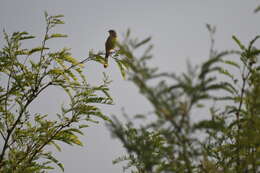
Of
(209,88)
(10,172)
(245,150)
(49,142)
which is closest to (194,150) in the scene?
(209,88)

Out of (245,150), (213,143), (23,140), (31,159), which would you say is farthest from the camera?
(23,140)

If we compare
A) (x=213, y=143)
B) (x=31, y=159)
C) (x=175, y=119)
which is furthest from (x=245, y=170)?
(x=31, y=159)

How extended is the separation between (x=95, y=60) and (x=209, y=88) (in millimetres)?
4471

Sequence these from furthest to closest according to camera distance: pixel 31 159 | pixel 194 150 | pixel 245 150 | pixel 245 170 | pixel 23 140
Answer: pixel 23 140, pixel 31 159, pixel 245 150, pixel 245 170, pixel 194 150

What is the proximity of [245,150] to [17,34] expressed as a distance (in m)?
4.87

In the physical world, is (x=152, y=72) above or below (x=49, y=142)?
below

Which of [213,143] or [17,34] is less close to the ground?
[17,34]

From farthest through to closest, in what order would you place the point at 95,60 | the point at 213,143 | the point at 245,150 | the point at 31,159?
the point at 95,60 < the point at 31,159 < the point at 213,143 < the point at 245,150

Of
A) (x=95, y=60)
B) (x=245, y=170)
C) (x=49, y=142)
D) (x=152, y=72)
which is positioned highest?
(x=95, y=60)

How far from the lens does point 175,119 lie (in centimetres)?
218

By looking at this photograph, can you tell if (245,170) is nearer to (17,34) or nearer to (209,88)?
(209,88)

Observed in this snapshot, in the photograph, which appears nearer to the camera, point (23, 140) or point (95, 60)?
point (23, 140)

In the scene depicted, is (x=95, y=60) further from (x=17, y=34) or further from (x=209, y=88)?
(x=209, y=88)

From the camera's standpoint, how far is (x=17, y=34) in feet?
19.3
